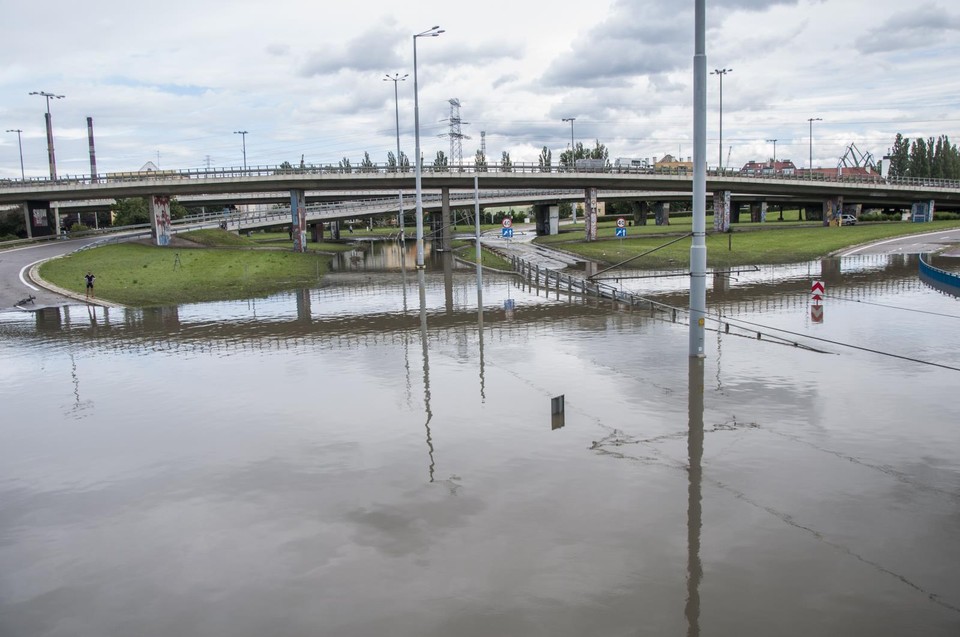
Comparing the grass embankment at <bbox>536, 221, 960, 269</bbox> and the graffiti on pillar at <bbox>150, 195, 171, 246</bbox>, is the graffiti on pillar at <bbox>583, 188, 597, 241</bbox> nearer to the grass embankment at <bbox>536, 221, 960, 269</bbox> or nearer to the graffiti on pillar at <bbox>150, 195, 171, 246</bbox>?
the grass embankment at <bbox>536, 221, 960, 269</bbox>

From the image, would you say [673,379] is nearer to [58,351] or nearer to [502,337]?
[502,337]

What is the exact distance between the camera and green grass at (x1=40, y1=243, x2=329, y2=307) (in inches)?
1678

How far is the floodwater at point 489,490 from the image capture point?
27.9 feet

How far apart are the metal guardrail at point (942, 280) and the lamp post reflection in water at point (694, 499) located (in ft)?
81.5

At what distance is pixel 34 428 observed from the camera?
16.2m

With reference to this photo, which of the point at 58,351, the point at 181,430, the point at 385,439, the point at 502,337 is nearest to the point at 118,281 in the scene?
the point at 58,351

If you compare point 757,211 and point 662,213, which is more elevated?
point 662,213

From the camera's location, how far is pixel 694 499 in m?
11.2

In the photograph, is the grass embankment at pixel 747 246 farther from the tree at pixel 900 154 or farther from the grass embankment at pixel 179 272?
the tree at pixel 900 154

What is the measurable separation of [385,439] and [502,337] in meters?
11.7

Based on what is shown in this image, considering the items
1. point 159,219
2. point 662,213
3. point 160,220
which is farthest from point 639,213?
point 159,219

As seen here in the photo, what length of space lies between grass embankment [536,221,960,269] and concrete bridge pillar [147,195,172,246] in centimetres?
4119

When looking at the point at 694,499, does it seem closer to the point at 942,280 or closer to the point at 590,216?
the point at 942,280

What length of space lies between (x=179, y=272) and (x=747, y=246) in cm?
4867
